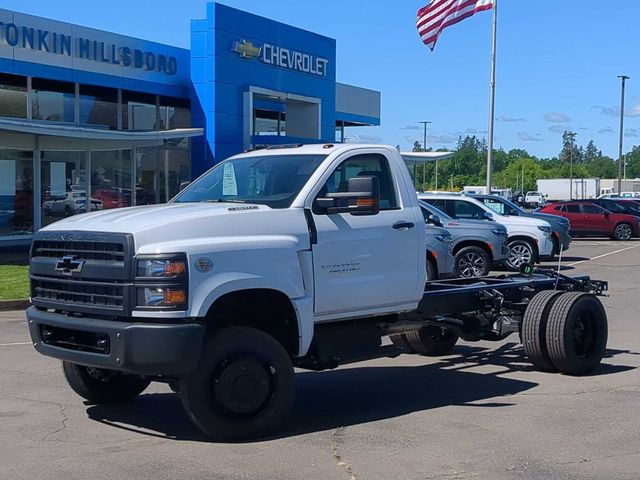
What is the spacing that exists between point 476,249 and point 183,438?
12.6m

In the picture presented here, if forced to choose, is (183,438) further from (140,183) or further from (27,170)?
(140,183)

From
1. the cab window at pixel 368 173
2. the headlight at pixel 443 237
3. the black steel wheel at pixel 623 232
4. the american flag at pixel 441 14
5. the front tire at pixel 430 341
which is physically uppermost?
the american flag at pixel 441 14

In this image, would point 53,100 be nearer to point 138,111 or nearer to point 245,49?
point 138,111

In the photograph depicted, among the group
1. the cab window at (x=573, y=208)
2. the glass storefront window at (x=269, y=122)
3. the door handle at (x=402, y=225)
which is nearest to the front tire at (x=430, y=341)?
the door handle at (x=402, y=225)

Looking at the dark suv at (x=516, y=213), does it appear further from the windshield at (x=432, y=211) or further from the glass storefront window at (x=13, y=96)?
the glass storefront window at (x=13, y=96)

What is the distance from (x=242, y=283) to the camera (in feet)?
21.3

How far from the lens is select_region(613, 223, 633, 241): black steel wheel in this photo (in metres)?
36.2

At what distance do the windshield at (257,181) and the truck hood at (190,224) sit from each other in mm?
263

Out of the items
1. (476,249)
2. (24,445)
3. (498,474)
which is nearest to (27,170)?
(476,249)

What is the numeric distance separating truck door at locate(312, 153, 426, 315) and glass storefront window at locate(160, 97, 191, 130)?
2031 centimetres

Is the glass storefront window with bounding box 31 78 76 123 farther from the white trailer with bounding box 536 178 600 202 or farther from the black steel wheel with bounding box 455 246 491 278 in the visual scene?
the white trailer with bounding box 536 178 600 202

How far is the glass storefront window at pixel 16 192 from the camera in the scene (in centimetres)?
2286

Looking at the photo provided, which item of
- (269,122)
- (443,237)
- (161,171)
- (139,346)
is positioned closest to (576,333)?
(139,346)

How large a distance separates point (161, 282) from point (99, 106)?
20352mm
